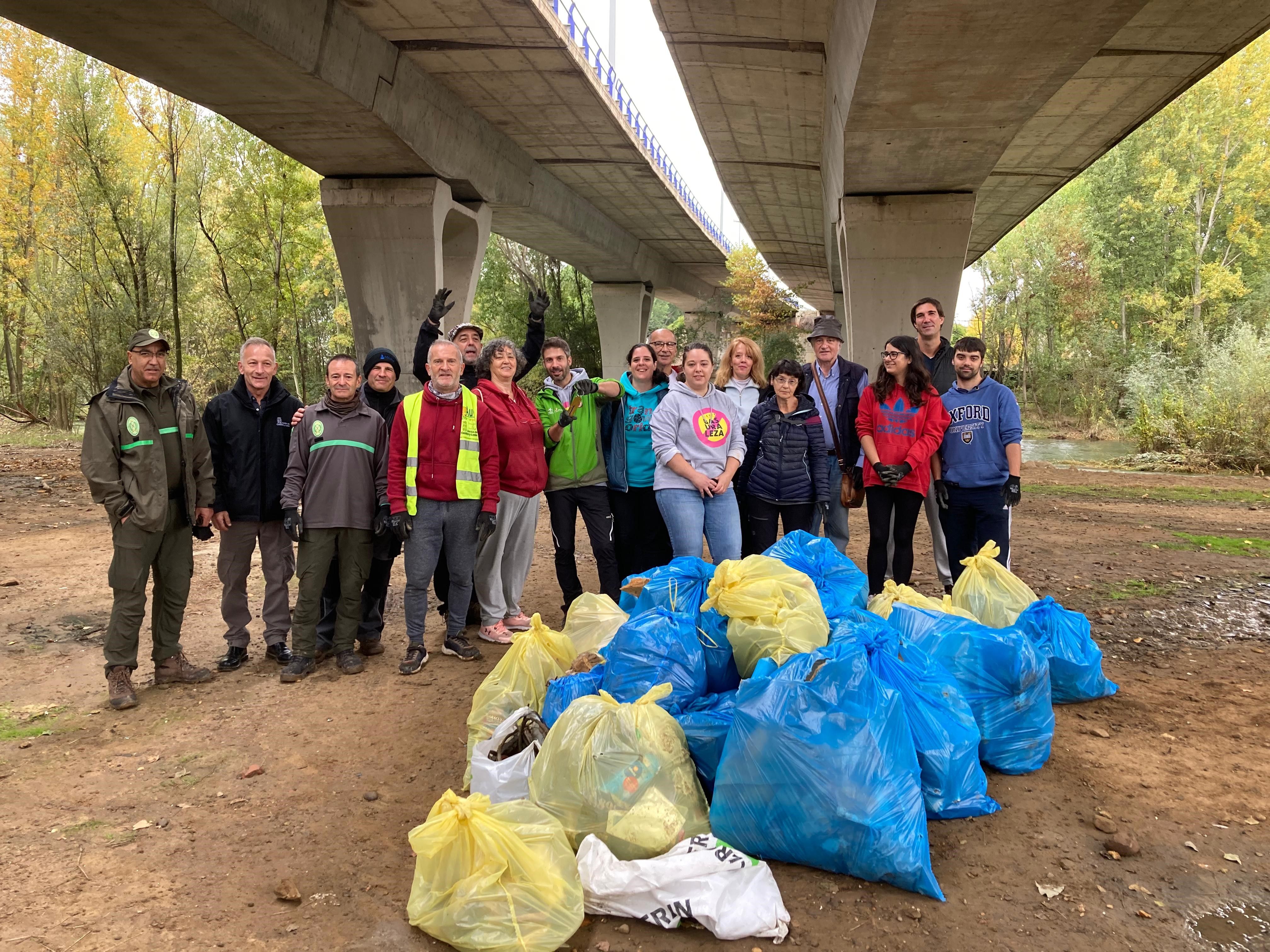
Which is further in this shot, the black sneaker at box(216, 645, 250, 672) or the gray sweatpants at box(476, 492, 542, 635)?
the gray sweatpants at box(476, 492, 542, 635)

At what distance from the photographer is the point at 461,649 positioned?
15.5ft

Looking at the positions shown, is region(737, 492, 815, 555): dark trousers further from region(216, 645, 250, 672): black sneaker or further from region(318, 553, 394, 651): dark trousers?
region(216, 645, 250, 672): black sneaker

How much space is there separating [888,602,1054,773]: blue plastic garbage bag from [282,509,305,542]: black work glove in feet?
9.98

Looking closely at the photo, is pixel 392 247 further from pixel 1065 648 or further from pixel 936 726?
pixel 936 726

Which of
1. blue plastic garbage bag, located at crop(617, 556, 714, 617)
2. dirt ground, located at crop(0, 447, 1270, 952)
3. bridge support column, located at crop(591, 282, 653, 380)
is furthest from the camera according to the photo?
bridge support column, located at crop(591, 282, 653, 380)

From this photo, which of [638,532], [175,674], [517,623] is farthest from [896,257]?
[175,674]

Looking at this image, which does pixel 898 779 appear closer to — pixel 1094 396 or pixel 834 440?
pixel 834 440

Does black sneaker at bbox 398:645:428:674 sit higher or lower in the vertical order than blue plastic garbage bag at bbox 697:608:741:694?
lower

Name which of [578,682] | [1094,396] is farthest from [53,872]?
[1094,396]

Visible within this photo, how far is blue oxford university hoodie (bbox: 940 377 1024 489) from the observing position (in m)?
4.82

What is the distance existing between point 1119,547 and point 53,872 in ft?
25.3

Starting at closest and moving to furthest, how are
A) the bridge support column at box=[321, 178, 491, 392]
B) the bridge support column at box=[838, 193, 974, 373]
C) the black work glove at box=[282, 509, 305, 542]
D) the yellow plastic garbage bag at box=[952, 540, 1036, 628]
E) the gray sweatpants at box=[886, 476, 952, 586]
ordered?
the yellow plastic garbage bag at box=[952, 540, 1036, 628] → the black work glove at box=[282, 509, 305, 542] → the gray sweatpants at box=[886, 476, 952, 586] → the bridge support column at box=[838, 193, 974, 373] → the bridge support column at box=[321, 178, 491, 392]

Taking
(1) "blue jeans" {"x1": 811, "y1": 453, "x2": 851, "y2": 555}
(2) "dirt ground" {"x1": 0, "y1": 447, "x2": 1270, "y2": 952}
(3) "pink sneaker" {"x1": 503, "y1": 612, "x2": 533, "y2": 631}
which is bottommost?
(2) "dirt ground" {"x1": 0, "y1": 447, "x2": 1270, "y2": 952}

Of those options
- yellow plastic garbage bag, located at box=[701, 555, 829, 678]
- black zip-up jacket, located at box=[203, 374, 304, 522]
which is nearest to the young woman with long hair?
yellow plastic garbage bag, located at box=[701, 555, 829, 678]
